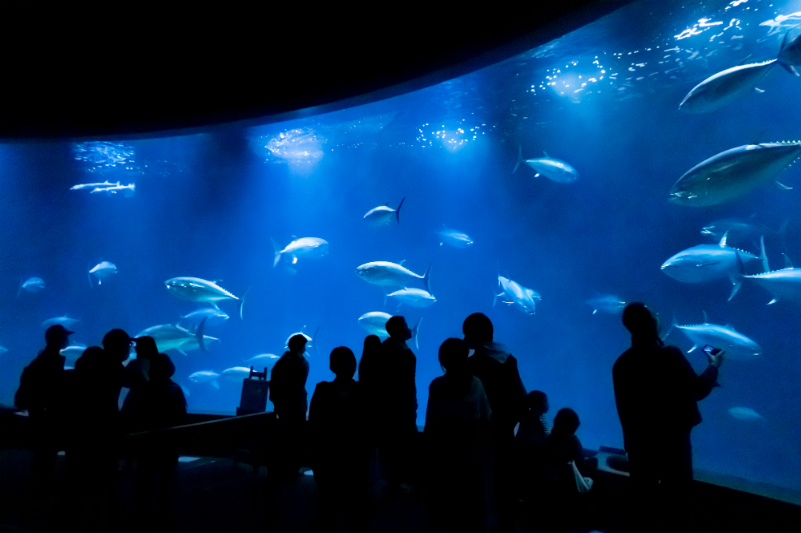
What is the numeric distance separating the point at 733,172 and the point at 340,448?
5.18 m

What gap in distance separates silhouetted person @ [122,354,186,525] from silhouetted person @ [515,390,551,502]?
249 cm

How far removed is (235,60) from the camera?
4871mm

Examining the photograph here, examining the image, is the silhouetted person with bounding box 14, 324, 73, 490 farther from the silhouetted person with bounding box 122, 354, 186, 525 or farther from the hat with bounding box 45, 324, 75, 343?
the silhouetted person with bounding box 122, 354, 186, 525

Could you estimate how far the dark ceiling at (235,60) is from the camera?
4.12 meters

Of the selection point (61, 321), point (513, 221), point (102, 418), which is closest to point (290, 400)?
point (102, 418)

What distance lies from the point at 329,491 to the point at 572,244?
26054mm

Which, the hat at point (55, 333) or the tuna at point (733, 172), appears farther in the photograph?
the tuna at point (733, 172)

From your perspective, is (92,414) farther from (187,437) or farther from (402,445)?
(402,445)

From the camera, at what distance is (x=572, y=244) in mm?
25922

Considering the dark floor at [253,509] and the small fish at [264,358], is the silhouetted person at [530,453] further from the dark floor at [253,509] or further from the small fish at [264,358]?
the small fish at [264,358]

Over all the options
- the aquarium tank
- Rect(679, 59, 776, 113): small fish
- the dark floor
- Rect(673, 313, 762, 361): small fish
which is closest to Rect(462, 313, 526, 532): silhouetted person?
the dark floor

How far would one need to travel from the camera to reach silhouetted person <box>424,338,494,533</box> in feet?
7.13

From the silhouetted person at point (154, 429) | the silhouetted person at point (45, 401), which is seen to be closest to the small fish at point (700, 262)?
the silhouetted person at point (154, 429)

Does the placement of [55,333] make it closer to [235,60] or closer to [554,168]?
[235,60]
